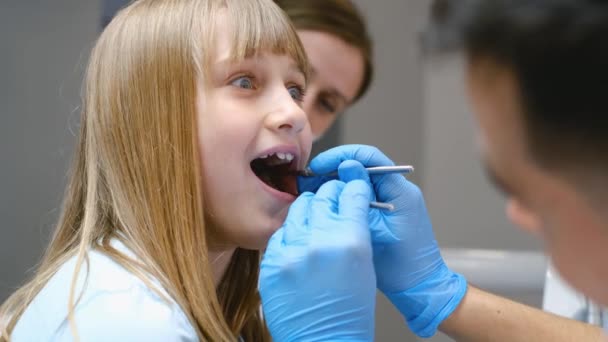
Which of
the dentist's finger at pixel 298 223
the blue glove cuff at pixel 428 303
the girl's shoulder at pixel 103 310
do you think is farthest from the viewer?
the blue glove cuff at pixel 428 303

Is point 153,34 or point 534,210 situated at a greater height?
point 153,34

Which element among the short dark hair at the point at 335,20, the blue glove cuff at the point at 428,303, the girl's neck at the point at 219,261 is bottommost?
the blue glove cuff at the point at 428,303

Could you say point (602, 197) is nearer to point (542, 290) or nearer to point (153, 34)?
point (153, 34)

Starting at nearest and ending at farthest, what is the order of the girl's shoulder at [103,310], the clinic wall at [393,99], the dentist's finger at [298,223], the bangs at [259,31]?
1. the girl's shoulder at [103,310]
2. the dentist's finger at [298,223]
3. the bangs at [259,31]
4. the clinic wall at [393,99]

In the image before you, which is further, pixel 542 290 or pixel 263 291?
pixel 542 290

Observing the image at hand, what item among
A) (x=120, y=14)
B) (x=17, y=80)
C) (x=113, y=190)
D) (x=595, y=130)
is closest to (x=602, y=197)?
(x=595, y=130)

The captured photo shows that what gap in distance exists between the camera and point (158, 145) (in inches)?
43.8

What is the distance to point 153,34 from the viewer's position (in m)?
1.14

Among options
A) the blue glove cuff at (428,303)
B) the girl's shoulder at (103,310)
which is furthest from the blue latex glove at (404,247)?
the girl's shoulder at (103,310)

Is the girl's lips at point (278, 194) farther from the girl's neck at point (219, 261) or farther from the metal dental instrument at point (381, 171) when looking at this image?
the girl's neck at point (219, 261)

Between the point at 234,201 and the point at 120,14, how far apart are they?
1.32 feet

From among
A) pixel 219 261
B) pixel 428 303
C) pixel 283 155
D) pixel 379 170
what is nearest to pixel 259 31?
pixel 283 155

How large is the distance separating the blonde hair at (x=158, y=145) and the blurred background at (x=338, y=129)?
1.30ft

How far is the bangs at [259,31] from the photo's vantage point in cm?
114
